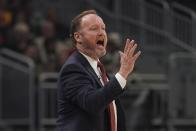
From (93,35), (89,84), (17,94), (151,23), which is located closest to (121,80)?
(89,84)

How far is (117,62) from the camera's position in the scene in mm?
12703

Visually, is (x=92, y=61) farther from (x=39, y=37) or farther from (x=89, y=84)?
(x=39, y=37)

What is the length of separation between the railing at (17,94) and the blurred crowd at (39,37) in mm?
625

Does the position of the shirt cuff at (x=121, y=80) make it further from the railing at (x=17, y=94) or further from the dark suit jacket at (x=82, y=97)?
the railing at (x=17, y=94)

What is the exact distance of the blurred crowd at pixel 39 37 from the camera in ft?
42.9

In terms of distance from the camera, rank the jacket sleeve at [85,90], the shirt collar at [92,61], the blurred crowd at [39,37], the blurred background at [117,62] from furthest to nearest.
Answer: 1. the blurred crowd at [39,37]
2. the blurred background at [117,62]
3. the shirt collar at [92,61]
4. the jacket sleeve at [85,90]

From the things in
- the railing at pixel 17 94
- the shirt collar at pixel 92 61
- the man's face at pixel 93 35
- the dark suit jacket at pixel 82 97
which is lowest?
the dark suit jacket at pixel 82 97

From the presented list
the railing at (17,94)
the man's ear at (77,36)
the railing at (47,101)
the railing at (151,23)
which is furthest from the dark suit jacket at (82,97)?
the railing at (151,23)

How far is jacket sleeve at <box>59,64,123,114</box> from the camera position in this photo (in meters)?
4.70

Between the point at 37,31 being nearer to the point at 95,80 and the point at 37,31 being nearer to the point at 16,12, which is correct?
the point at 16,12

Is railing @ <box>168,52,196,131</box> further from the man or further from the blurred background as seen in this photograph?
the man

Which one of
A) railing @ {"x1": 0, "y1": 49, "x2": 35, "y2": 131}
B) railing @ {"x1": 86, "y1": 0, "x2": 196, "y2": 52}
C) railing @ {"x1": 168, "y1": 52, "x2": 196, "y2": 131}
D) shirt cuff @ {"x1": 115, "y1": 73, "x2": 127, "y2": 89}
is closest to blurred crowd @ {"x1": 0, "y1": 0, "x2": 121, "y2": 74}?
railing @ {"x1": 86, "y1": 0, "x2": 196, "y2": 52}

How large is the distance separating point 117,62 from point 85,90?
7.94 metres

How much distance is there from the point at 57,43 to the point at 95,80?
30.3 ft
